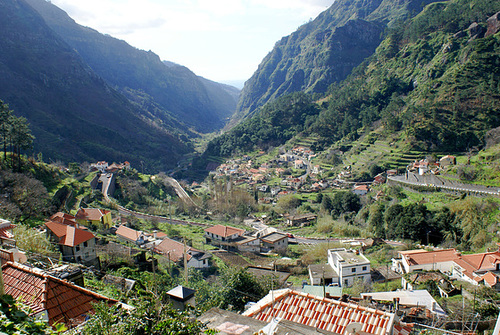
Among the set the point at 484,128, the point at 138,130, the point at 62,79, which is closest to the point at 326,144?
the point at 484,128

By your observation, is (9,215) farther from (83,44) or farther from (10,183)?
(83,44)

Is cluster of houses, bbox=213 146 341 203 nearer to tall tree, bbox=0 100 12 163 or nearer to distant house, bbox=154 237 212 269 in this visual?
distant house, bbox=154 237 212 269

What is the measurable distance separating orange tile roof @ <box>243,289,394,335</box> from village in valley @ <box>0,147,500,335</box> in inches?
0.8

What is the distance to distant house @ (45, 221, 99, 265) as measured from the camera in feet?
49.1

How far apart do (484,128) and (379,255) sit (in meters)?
32.3

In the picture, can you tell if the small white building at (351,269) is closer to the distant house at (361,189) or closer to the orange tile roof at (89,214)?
the orange tile roof at (89,214)

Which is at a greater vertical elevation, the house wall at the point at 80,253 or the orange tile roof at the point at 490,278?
the house wall at the point at 80,253

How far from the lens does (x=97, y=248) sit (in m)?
17.0

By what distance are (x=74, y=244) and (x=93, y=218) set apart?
9647mm

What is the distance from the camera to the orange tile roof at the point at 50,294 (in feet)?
20.5

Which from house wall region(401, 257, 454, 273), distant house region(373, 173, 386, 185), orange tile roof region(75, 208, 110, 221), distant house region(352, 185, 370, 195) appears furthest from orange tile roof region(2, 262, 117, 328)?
distant house region(373, 173, 386, 185)

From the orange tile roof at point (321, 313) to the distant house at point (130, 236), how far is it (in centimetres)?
1619

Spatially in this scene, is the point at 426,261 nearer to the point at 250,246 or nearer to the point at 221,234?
the point at 250,246

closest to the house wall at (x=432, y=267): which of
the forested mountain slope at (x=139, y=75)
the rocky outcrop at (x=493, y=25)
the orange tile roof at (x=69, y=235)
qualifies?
the orange tile roof at (x=69, y=235)
